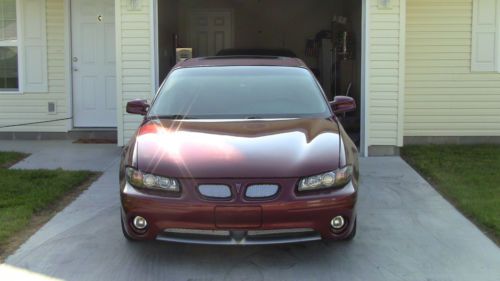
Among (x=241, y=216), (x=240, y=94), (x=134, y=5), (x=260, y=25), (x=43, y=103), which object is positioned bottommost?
(x=241, y=216)

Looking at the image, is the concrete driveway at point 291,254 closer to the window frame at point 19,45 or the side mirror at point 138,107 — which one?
the side mirror at point 138,107

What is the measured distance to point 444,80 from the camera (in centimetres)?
972

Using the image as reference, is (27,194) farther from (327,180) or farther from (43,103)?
(43,103)

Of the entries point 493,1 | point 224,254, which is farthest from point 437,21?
point 224,254

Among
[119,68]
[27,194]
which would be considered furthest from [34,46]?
[27,194]

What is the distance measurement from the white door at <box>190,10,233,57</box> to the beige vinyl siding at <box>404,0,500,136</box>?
20.9ft

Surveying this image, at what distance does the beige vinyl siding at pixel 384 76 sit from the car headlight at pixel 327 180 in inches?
171

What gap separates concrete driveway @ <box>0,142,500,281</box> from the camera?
14.6 ft

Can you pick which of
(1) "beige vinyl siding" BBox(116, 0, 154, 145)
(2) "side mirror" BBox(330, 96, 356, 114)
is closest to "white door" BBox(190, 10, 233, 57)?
(1) "beige vinyl siding" BBox(116, 0, 154, 145)

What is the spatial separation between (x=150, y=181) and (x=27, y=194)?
8.70 ft

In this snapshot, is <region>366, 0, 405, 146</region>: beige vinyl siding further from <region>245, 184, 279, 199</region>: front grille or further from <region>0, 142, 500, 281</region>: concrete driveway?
<region>245, 184, 279, 199</region>: front grille

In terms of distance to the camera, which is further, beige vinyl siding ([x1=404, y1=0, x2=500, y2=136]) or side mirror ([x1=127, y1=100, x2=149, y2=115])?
beige vinyl siding ([x1=404, y1=0, x2=500, y2=136])

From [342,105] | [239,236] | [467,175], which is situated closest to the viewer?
[239,236]

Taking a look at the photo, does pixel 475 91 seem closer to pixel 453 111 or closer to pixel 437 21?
pixel 453 111
